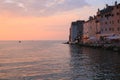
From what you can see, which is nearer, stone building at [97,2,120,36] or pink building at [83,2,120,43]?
stone building at [97,2,120,36]

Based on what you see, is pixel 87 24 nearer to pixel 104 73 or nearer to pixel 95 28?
pixel 95 28

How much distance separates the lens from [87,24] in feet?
A: 510

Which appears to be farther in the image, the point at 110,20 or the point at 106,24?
the point at 106,24

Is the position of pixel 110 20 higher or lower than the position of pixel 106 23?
higher

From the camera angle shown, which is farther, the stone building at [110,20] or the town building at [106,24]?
the town building at [106,24]

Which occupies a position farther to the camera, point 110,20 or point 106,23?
point 106,23

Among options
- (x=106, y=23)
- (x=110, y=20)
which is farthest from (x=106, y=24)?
(x=110, y=20)

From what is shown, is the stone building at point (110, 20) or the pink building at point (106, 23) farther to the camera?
the pink building at point (106, 23)

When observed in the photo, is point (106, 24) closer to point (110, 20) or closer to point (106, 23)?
point (106, 23)

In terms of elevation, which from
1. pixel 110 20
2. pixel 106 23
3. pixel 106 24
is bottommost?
pixel 106 24

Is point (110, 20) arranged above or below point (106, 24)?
above

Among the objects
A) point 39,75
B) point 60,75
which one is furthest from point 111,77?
point 39,75

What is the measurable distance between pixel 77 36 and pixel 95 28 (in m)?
59.7

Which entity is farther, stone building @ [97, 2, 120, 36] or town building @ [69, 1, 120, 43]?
town building @ [69, 1, 120, 43]
